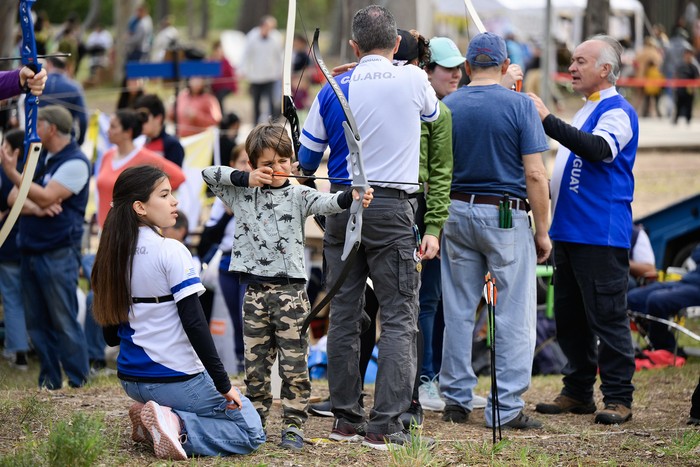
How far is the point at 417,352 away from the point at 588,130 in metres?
1.61

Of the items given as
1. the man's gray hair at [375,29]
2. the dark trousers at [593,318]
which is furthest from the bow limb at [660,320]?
the man's gray hair at [375,29]

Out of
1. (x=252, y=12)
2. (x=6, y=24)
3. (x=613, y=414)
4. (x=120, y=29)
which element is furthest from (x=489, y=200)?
(x=252, y=12)

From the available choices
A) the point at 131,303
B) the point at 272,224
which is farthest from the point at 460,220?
the point at 131,303

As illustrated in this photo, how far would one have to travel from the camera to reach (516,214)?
18.6 ft

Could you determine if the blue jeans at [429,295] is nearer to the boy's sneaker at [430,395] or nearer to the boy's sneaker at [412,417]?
the boy's sneaker at [430,395]

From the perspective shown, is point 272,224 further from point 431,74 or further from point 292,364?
point 431,74

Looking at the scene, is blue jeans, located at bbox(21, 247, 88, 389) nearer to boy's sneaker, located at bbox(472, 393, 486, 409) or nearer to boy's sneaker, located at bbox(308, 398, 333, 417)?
boy's sneaker, located at bbox(308, 398, 333, 417)

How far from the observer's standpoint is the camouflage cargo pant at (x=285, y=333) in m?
4.93

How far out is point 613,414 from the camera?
233 inches

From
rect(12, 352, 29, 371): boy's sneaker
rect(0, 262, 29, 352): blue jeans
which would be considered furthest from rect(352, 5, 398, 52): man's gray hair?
rect(12, 352, 29, 371): boy's sneaker

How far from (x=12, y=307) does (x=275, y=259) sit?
4277 mm

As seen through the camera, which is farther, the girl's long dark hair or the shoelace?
the shoelace

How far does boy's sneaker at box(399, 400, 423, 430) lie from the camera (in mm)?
5453

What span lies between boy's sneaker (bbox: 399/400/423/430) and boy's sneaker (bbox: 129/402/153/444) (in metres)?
1.31
